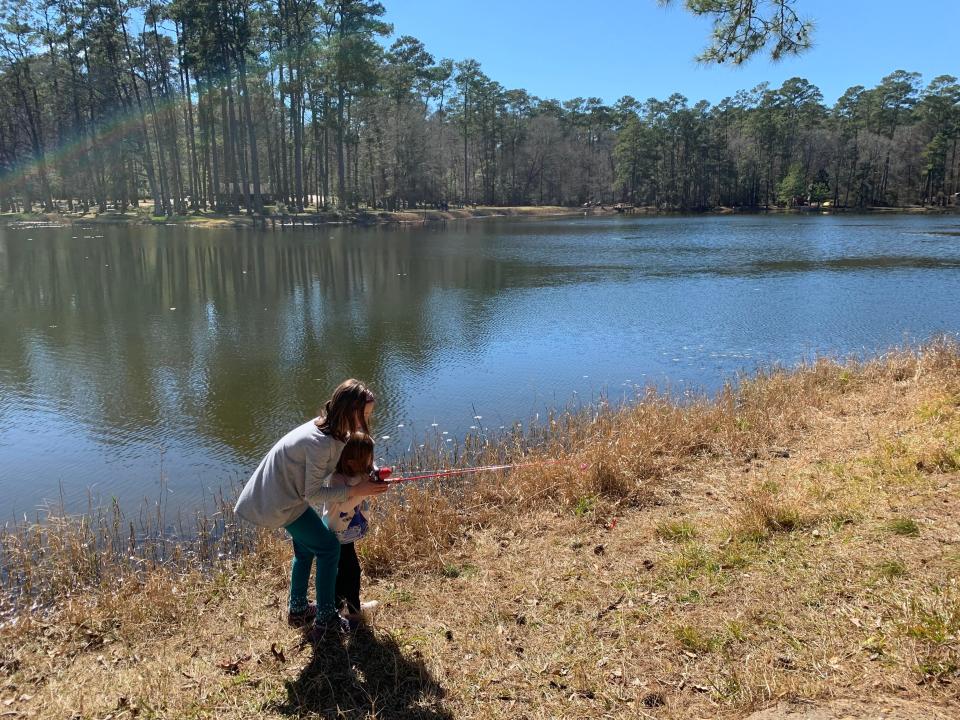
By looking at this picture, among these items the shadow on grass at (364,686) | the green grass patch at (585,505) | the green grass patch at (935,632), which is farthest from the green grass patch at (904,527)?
the shadow on grass at (364,686)

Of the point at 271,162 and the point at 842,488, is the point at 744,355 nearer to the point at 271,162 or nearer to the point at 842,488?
the point at 842,488

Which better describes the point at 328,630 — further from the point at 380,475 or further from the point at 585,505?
the point at 585,505

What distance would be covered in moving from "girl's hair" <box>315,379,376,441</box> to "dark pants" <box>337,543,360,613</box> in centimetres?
83

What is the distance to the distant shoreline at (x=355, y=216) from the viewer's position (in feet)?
165

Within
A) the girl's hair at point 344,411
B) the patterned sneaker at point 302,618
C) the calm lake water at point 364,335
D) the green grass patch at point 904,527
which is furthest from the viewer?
the calm lake water at point 364,335

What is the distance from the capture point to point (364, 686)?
11.5 ft

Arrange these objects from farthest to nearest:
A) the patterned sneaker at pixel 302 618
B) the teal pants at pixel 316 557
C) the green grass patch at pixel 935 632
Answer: the patterned sneaker at pixel 302 618 < the teal pants at pixel 316 557 < the green grass patch at pixel 935 632

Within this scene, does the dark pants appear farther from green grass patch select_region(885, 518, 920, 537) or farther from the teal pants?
green grass patch select_region(885, 518, 920, 537)

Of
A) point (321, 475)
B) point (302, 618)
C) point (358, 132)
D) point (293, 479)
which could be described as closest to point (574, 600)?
point (302, 618)

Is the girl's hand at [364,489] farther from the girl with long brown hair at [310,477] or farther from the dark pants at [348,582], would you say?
the dark pants at [348,582]

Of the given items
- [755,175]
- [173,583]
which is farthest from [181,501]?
[755,175]

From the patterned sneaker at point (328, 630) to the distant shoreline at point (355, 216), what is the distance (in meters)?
47.2

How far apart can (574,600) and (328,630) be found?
1.38 metres

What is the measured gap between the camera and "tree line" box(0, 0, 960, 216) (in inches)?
1993
